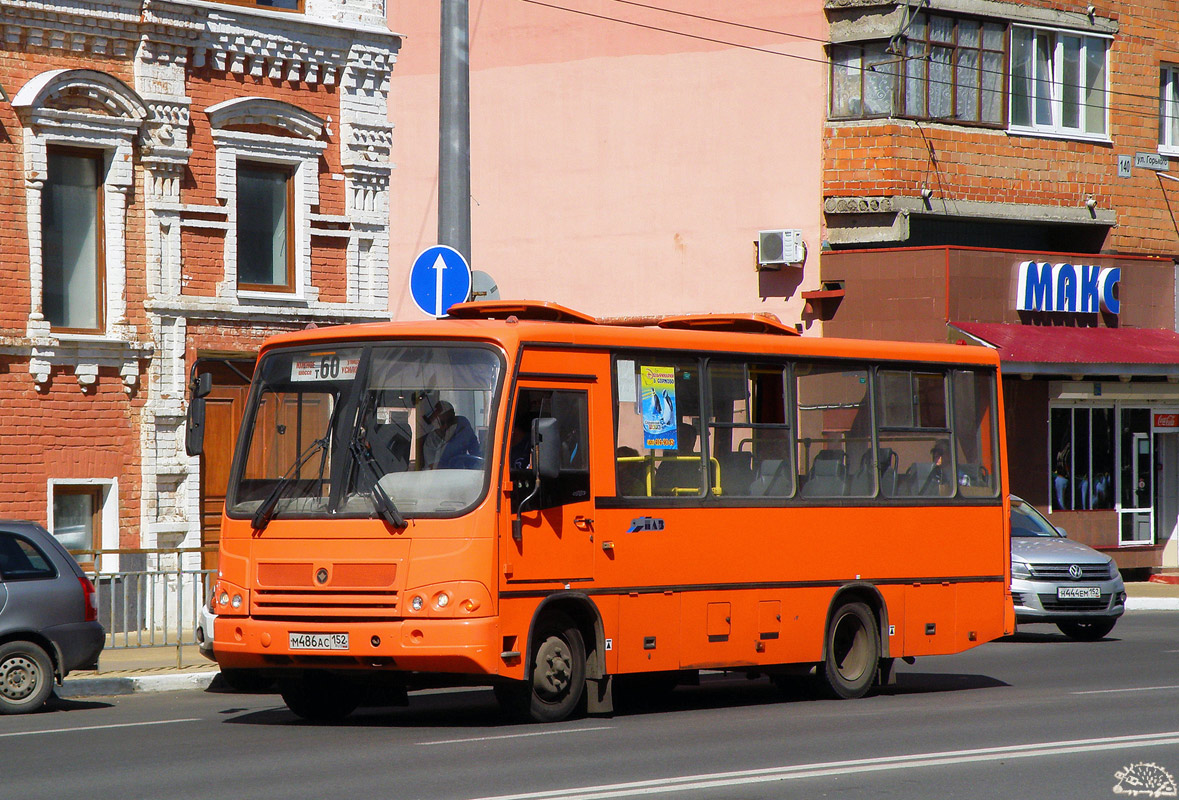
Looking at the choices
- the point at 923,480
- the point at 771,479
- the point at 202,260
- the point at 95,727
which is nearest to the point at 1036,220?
the point at 202,260

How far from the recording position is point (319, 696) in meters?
13.0

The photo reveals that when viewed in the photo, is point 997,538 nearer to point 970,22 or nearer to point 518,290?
point 970,22

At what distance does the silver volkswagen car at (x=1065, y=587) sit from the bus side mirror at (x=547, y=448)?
33.9ft

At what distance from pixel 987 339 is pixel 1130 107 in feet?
23.2

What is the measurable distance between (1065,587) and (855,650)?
22.2ft

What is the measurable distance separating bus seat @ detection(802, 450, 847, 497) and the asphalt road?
1.75 m

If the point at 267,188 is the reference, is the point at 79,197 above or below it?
below

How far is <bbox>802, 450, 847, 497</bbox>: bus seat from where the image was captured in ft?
47.2

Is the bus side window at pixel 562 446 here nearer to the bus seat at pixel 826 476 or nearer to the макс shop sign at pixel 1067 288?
the bus seat at pixel 826 476

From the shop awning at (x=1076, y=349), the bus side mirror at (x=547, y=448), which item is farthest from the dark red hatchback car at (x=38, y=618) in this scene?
the shop awning at (x=1076, y=349)

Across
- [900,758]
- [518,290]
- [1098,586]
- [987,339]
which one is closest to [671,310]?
[518,290]

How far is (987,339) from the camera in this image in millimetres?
29625

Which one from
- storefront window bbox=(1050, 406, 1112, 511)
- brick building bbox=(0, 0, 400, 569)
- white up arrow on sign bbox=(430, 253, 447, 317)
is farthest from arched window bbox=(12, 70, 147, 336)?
storefront window bbox=(1050, 406, 1112, 511)

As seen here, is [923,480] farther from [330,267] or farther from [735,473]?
[330,267]
